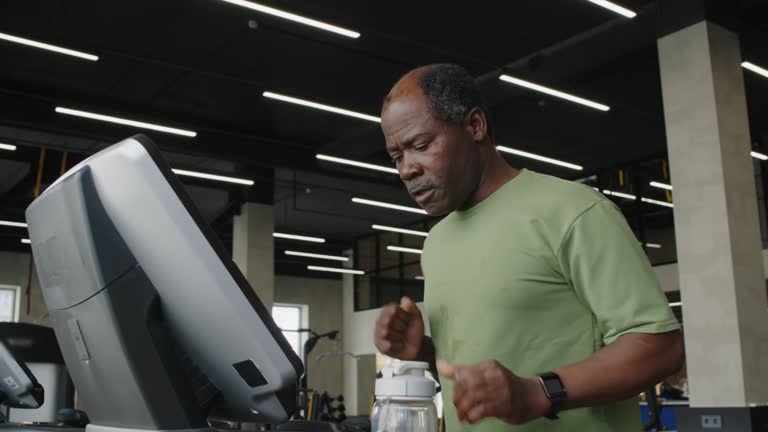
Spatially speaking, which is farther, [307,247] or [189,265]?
[307,247]

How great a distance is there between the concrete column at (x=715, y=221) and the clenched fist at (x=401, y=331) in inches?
179

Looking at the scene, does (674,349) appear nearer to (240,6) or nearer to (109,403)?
(109,403)

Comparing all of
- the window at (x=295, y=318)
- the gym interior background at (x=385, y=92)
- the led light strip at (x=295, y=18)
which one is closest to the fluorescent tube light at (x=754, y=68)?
the gym interior background at (x=385, y=92)

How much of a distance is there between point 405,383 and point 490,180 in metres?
0.43

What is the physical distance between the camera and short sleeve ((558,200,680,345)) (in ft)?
2.95

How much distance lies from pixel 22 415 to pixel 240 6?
3.74 metres

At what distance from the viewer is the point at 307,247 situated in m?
16.8

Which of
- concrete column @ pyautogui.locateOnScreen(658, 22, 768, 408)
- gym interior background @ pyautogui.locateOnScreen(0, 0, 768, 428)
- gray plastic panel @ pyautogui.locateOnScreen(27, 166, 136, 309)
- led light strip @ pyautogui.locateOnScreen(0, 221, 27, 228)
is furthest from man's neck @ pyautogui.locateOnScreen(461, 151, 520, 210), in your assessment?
led light strip @ pyautogui.locateOnScreen(0, 221, 27, 228)

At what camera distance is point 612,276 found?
0.92m

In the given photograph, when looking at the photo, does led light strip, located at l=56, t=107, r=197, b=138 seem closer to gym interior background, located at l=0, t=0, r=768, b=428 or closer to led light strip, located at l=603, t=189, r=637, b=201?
gym interior background, located at l=0, t=0, r=768, b=428

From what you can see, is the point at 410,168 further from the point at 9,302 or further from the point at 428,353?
the point at 9,302

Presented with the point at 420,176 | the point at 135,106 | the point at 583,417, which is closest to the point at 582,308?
the point at 583,417

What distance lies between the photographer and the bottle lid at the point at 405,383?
793 mm

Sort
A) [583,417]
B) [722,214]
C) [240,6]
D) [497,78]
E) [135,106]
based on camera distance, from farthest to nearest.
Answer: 1. [135,106]
2. [497,78]
3. [240,6]
4. [722,214]
5. [583,417]
